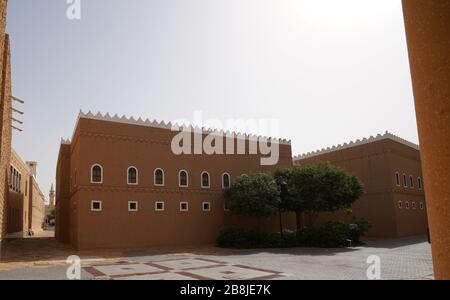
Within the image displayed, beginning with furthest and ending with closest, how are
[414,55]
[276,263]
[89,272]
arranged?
[276,263], [89,272], [414,55]

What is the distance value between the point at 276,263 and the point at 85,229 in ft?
38.0

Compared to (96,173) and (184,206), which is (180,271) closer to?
(96,173)

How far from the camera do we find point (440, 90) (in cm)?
163

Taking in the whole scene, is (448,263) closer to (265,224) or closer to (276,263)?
(276,263)

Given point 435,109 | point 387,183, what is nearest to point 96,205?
point 387,183

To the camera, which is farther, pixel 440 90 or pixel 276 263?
pixel 276 263

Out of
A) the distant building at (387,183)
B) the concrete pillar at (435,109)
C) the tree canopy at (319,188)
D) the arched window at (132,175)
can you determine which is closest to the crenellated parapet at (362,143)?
the distant building at (387,183)

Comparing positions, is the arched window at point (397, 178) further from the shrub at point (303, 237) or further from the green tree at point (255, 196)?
the green tree at point (255, 196)

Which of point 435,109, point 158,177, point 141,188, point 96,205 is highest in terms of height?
point 158,177

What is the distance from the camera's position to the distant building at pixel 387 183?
29125 millimetres

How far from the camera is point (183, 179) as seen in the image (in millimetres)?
25516

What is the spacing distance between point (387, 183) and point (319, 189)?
335 inches
